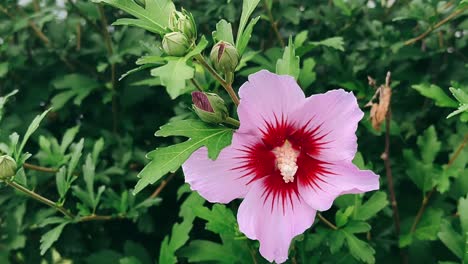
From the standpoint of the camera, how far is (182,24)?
78 centimetres

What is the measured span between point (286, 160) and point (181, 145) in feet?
0.52

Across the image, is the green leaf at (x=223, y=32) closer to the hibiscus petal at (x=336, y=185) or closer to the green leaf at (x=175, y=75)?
the green leaf at (x=175, y=75)

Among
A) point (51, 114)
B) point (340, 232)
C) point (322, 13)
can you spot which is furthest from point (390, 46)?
point (51, 114)

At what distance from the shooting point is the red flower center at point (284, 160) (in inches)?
32.7

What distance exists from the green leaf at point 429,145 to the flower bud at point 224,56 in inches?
23.9

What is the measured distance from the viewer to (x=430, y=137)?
125 centimetres

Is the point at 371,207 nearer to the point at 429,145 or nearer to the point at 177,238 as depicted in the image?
the point at 429,145

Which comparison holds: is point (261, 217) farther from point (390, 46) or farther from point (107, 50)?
point (107, 50)

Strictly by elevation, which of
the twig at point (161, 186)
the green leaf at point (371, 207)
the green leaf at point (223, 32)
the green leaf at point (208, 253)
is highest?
the green leaf at point (223, 32)

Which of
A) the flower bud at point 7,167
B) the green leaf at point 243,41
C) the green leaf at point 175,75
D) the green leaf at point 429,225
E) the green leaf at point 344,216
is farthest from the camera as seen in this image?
the green leaf at point 429,225

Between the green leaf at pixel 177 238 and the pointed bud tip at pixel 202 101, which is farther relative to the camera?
the green leaf at pixel 177 238

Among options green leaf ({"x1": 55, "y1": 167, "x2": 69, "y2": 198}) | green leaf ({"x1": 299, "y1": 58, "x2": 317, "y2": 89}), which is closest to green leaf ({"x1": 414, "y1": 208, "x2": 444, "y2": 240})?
green leaf ({"x1": 299, "y1": 58, "x2": 317, "y2": 89})

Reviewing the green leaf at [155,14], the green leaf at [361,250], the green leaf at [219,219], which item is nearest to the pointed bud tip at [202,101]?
the green leaf at [155,14]

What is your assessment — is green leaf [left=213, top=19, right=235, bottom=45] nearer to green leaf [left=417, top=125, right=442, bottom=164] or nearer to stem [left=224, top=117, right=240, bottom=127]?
stem [left=224, top=117, right=240, bottom=127]
